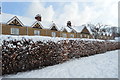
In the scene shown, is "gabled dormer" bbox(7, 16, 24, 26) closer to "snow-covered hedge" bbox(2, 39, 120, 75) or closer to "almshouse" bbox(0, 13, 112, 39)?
"almshouse" bbox(0, 13, 112, 39)

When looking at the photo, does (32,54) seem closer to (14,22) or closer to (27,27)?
(14,22)

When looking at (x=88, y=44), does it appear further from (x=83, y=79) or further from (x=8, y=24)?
(x=8, y=24)

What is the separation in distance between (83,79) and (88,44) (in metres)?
6.41

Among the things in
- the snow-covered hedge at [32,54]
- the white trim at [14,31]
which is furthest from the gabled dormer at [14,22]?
the snow-covered hedge at [32,54]

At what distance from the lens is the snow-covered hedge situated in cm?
504

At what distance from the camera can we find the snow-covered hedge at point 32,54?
5035 millimetres

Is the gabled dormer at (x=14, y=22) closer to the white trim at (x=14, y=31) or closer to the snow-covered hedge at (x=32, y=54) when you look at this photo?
the white trim at (x=14, y=31)

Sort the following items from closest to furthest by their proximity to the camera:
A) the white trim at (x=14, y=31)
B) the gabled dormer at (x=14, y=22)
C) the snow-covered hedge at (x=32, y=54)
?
the snow-covered hedge at (x=32, y=54)
the gabled dormer at (x=14, y=22)
the white trim at (x=14, y=31)

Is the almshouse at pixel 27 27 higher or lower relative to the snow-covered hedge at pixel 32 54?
higher

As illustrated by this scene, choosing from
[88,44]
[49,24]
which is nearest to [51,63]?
[88,44]

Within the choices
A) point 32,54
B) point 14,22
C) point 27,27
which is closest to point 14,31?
point 14,22

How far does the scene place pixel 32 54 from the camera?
5.66 meters

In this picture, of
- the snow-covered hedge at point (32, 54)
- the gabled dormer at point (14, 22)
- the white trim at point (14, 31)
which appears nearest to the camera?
the snow-covered hedge at point (32, 54)

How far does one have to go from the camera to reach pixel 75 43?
28.0ft
